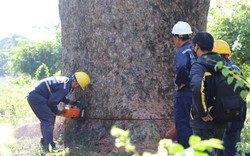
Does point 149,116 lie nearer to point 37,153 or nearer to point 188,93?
point 188,93

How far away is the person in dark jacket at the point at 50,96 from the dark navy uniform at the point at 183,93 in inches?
76.0

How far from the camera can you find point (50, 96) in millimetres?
7855

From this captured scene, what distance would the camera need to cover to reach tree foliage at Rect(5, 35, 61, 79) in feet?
136

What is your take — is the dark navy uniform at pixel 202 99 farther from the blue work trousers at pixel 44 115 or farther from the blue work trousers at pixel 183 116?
the blue work trousers at pixel 44 115

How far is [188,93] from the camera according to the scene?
647cm

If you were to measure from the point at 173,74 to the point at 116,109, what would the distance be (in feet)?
3.64

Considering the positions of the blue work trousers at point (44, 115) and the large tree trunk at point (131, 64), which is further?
the blue work trousers at point (44, 115)

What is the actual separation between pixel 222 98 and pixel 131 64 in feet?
9.89

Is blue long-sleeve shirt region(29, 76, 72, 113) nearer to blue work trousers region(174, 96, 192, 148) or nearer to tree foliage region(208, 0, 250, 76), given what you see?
→ blue work trousers region(174, 96, 192, 148)

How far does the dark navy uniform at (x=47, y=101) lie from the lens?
Answer: 7.81 meters

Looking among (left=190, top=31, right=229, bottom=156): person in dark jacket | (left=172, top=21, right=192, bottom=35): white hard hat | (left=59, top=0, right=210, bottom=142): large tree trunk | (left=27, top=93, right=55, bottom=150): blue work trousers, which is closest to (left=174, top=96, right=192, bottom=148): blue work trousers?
(left=172, top=21, right=192, bottom=35): white hard hat

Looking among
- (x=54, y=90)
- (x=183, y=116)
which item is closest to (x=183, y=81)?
(x=183, y=116)

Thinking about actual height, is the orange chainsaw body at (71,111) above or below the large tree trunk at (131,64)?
below

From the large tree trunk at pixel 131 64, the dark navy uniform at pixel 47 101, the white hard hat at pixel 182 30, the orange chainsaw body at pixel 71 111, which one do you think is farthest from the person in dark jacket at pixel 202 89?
the dark navy uniform at pixel 47 101
